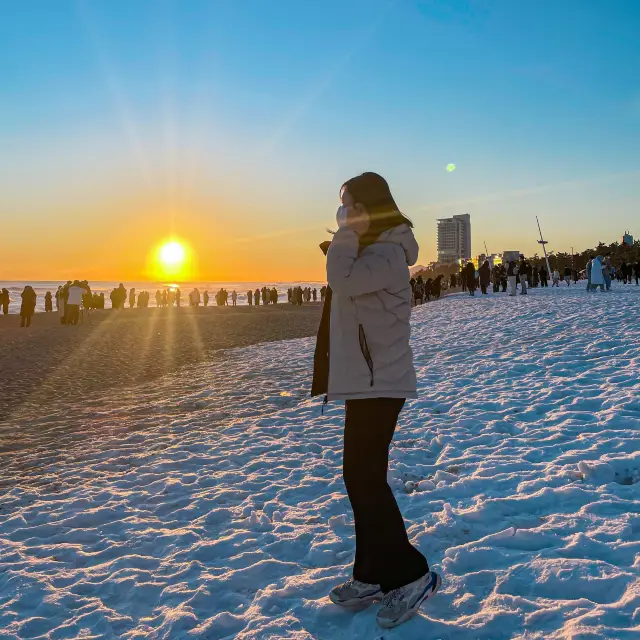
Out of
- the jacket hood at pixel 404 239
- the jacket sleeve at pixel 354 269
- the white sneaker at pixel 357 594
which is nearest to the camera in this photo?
the jacket sleeve at pixel 354 269

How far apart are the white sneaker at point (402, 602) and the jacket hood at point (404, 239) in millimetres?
1746

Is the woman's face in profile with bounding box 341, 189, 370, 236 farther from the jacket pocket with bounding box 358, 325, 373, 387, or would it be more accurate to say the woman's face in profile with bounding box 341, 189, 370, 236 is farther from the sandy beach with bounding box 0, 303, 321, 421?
the sandy beach with bounding box 0, 303, 321, 421

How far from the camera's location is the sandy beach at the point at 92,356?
11.2m

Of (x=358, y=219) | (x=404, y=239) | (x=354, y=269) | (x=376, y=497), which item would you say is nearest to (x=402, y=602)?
(x=376, y=497)

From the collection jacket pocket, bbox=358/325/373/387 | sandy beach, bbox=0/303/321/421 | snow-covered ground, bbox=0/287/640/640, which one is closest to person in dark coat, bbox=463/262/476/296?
sandy beach, bbox=0/303/321/421

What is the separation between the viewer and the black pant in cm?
271

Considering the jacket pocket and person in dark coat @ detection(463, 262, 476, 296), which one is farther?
person in dark coat @ detection(463, 262, 476, 296)

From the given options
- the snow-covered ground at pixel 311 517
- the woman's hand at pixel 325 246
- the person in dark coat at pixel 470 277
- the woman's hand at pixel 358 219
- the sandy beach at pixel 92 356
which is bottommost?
the snow-covered ground at pixel 311 517

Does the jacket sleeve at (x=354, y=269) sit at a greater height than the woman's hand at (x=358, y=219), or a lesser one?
lesser

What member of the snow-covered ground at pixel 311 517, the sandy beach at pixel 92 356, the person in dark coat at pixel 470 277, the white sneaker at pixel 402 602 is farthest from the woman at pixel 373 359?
the person in dark coat at pixel 470 277

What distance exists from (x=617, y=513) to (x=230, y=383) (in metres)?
8.51

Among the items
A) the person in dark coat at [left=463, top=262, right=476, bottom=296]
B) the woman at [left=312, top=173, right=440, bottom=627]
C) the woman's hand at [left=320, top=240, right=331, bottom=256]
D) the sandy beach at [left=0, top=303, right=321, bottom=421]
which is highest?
the person in dark coat at [left=463, top=262, right=476, bottom=296]

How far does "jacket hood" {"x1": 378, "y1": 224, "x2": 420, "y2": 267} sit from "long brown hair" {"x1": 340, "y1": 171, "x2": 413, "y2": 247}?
28 mm

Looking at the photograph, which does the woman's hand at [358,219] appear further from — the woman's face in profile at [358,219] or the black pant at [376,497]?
the black pant at [376,497]
